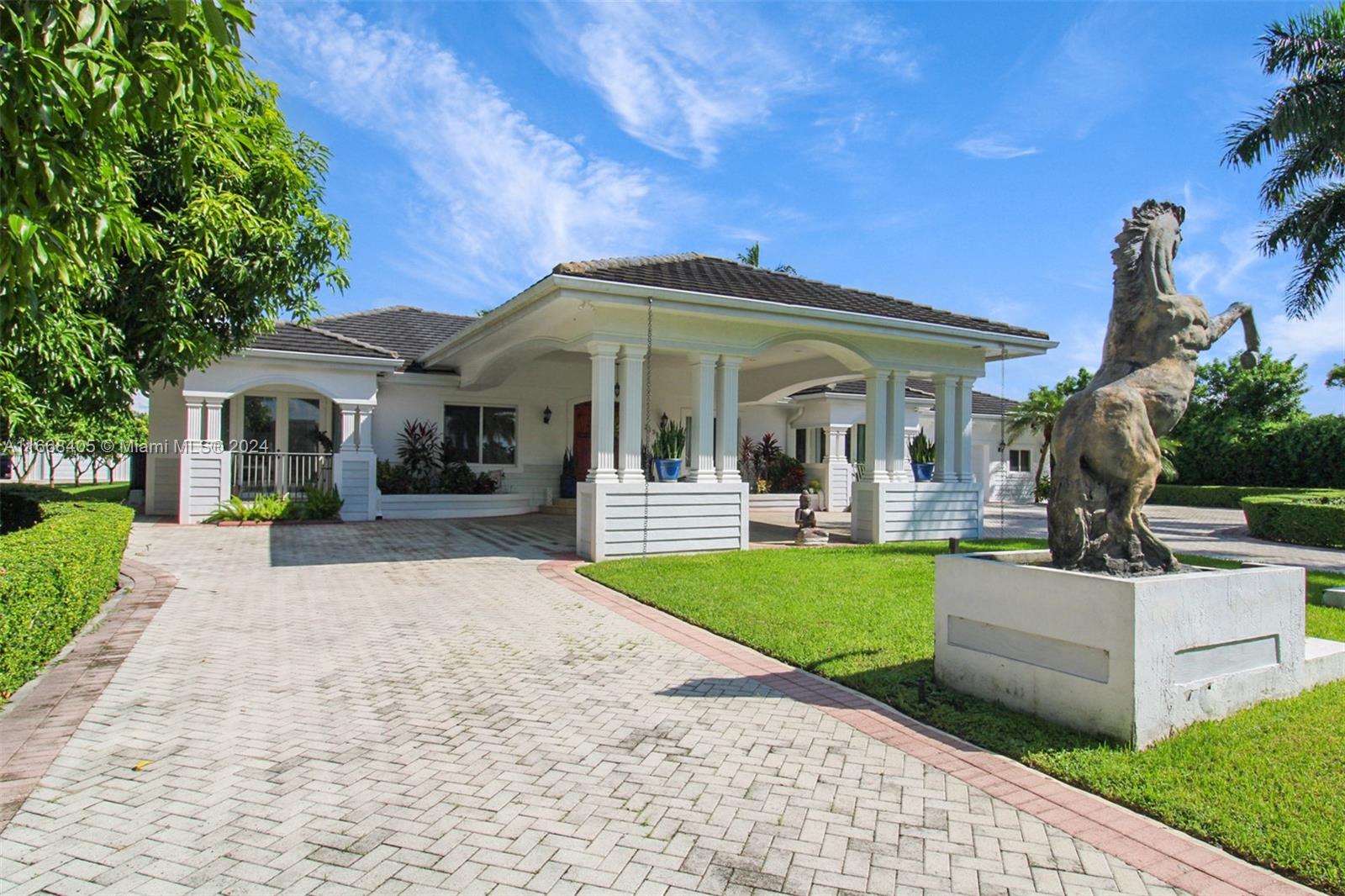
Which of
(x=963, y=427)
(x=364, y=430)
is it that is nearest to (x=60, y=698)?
(x=364, y=430)

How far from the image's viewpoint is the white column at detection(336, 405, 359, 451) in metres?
17.2

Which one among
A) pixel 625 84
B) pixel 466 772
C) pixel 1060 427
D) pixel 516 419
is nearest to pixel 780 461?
pixel 516 419

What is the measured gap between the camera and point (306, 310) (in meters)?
10.3

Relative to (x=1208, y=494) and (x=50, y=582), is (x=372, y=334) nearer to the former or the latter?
(x=50, y=582)

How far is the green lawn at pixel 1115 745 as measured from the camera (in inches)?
130

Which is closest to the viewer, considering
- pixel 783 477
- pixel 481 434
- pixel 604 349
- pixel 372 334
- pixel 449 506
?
pixel 604 349

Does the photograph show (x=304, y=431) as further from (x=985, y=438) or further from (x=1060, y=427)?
(x=985, y=438)

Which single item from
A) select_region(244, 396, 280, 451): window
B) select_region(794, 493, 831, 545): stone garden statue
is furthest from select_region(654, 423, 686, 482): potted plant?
select_region(244, 396, 280, 451): window

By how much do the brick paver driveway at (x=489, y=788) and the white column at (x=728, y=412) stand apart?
20.0 feet

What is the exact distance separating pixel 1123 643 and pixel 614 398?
10348 millimetres

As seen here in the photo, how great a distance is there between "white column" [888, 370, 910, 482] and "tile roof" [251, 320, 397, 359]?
10885 mm

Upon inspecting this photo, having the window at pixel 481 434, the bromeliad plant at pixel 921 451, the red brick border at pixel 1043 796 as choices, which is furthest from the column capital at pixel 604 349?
the window at pixel 481 434

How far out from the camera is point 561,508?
19.0m

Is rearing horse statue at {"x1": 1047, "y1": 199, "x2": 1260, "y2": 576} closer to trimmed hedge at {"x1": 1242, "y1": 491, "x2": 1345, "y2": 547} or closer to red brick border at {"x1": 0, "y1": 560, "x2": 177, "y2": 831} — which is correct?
red brick border at {"x1": 0, "y1": 560, "x2": 177, "y2": 831}
